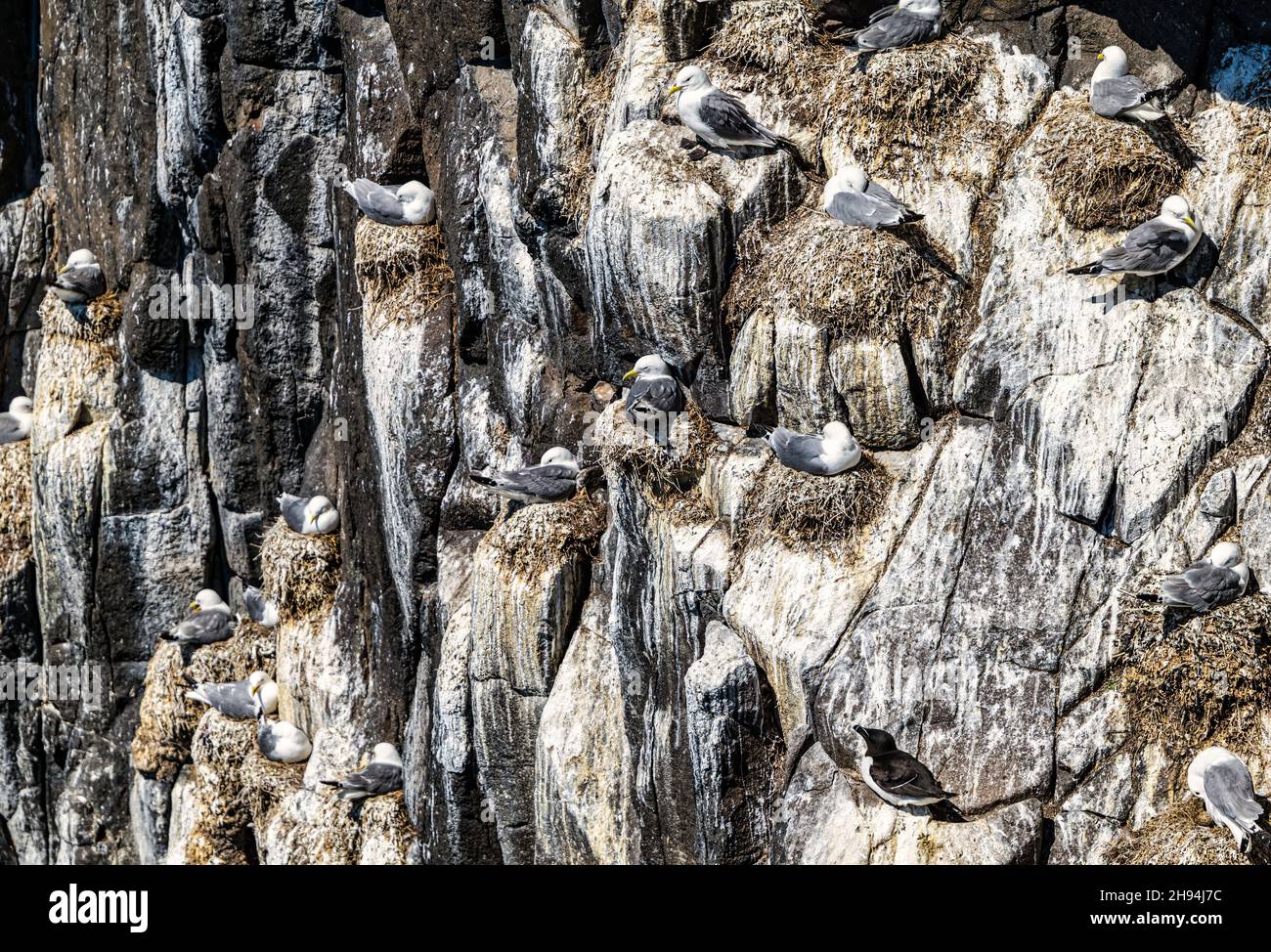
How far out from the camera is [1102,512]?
31.2 ft

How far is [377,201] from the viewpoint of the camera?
15.1 metres

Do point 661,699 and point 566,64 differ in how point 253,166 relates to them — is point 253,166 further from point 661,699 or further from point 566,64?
point 661,699

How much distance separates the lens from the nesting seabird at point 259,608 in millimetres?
18797

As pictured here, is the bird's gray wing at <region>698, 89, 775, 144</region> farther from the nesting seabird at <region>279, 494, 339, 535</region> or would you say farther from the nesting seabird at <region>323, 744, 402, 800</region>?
the nesting seabird at <region>279, 494, 339, 535</region>

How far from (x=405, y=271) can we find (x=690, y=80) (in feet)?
17.4

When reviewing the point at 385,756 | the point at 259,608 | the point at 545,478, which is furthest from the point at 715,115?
the point at 259,608

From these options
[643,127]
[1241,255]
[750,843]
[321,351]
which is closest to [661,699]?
[750,843]

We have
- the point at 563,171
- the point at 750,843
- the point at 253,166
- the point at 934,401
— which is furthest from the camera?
the point at 253,166

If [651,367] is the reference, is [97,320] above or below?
below

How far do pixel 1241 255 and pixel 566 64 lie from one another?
6.29m

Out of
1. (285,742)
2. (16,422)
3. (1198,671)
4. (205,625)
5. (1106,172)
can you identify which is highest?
(1106,172)

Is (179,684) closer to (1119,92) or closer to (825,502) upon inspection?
(825,502)

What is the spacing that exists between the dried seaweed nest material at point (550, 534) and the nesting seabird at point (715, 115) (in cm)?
369

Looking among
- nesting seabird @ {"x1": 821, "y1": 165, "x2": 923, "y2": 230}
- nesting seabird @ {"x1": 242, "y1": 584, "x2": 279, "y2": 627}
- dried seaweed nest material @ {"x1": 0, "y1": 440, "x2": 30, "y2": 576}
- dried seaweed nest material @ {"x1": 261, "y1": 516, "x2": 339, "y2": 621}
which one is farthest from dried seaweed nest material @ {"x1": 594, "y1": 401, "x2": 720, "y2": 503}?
dried seaweed nest material @ {"x1": 0, "y1": 440, "x2": 30, "y2": 576}
